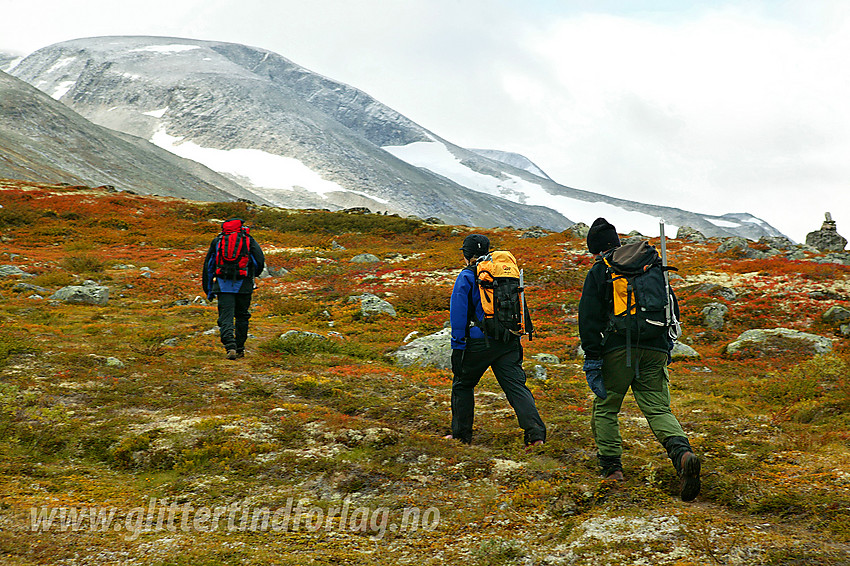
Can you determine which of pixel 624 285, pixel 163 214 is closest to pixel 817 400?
pixel 624 285

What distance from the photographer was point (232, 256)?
1064cm

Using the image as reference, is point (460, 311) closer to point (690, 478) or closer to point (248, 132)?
point (690, 478)

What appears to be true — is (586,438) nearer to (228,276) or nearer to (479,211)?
(228,276)

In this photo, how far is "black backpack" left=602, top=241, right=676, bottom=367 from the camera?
17.4ft

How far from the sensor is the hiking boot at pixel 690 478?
473cm

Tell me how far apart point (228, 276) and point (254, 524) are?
23.3 feet

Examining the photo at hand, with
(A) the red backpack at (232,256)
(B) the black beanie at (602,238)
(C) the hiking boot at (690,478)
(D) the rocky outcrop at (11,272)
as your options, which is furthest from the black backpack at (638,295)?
(D) the rocky outcrop at (11,272)

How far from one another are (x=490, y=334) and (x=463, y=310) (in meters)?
0.46

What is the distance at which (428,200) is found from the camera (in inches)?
5861

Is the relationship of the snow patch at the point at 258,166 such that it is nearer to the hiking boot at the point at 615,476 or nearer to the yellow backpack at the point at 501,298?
the yellow backpack at the point at 501,298

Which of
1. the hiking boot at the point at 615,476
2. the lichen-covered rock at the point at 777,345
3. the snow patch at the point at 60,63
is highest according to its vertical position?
the snow patch at the point at 60,63

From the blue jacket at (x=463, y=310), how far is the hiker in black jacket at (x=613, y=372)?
1.46m

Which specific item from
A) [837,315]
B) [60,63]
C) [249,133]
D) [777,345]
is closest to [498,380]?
[777,345]

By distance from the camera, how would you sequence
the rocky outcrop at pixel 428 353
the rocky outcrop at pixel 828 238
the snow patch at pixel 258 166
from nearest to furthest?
the rocky outcrop at pixel 428 353 → the rocky outcrop at pixel 828 238 → the snow patch at pixel 258 166
